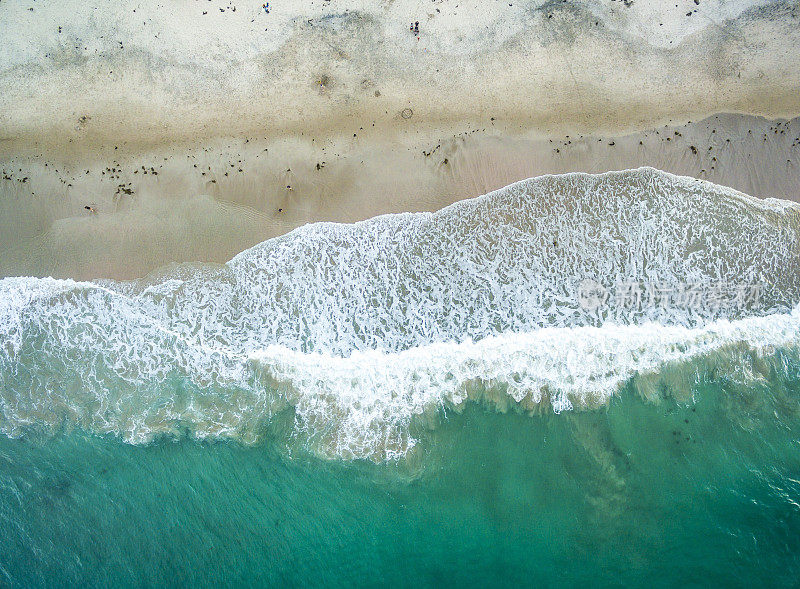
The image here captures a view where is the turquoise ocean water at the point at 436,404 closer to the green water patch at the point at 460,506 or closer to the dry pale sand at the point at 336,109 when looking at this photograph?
→ the green water patch at the point at 460,506

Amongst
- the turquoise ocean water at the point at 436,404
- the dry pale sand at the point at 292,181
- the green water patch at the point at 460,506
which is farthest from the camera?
the dry pale sand at the point at 292,181

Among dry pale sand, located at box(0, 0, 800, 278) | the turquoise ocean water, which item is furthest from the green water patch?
dry pale sand, located at box(0, 0, 800, 278)

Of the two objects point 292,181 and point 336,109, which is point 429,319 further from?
point 336,109

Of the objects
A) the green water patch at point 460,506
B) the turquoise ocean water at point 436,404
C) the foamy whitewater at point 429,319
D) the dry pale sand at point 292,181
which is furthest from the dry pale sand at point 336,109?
the green water patch at point 460,506

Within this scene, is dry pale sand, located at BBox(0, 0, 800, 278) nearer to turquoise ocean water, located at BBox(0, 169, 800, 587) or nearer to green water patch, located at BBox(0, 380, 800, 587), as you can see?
turquoise ocean water, located at BBox(0, 169, 800, 587)

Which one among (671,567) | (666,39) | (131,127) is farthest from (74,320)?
(666,39)

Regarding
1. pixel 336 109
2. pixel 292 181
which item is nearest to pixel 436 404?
pixel 292 181

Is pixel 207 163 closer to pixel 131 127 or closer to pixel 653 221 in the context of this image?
pixel 131 127
